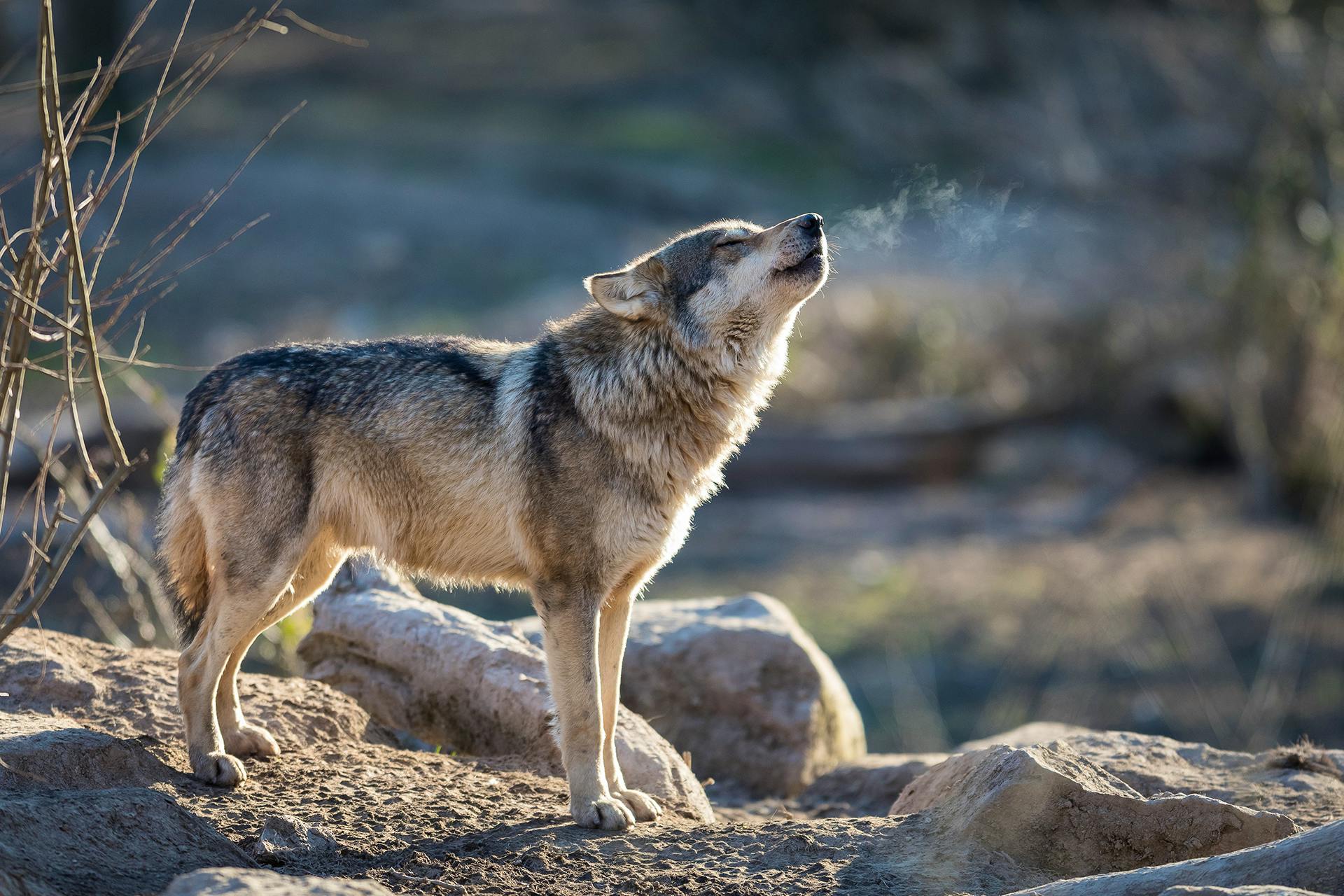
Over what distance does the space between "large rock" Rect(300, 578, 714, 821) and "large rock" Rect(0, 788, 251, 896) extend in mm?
1954

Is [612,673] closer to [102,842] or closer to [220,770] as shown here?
[220,770]

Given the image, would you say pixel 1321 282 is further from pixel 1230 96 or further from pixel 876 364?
pixel 876 364

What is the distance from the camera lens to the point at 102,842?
4.25 m

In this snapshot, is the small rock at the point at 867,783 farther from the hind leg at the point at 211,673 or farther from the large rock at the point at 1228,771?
the hind leg at the point at 211,673

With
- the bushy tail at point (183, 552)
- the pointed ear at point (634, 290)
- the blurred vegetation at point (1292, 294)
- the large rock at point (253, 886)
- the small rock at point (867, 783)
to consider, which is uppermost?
the blurred vegetation at point (1292, 294)

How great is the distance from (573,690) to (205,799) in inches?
56.0

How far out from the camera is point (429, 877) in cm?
455

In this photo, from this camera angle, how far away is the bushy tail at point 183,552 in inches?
216

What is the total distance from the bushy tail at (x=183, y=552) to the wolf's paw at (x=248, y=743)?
43cm

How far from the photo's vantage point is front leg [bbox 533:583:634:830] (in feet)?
17.0

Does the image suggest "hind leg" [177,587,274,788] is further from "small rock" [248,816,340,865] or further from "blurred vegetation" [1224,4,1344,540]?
"blurred vegetation" [1224,4,1344,540]

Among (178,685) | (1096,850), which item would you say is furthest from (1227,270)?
(178,685)

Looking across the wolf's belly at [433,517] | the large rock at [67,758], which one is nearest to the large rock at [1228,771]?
the wolf's belly at [433,517]

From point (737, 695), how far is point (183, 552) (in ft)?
10.4
